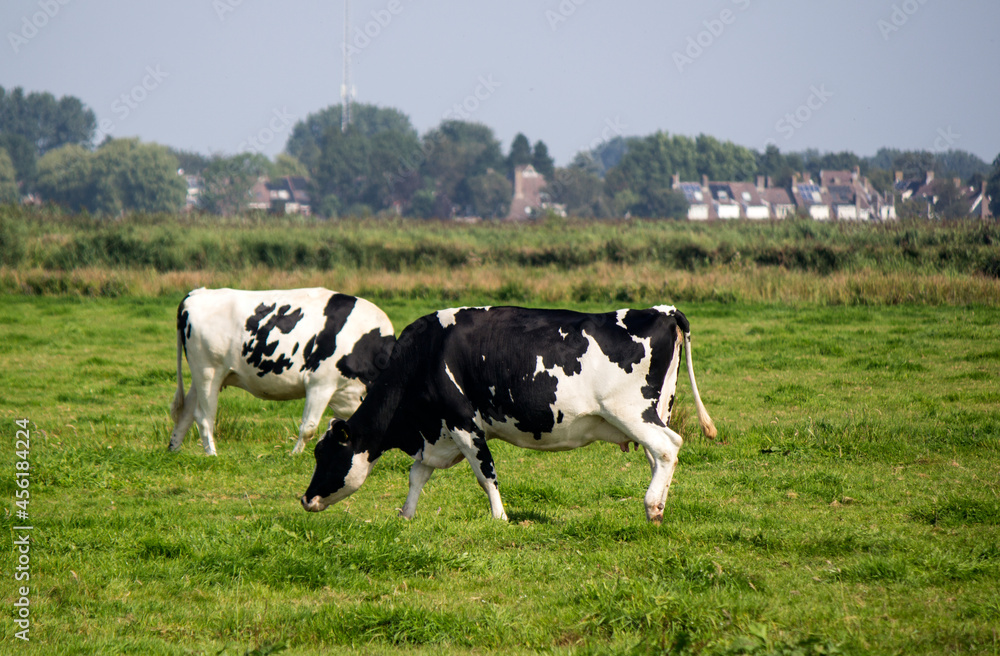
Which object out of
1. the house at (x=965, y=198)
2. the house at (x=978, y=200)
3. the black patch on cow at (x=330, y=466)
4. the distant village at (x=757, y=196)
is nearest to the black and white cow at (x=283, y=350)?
the black patch on cow at (x=330, y=466)

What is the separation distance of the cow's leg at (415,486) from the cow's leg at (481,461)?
0.53 meters

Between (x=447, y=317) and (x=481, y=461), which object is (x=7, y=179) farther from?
(x=481, y=461)

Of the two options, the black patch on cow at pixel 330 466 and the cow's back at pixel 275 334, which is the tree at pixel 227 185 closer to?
the cow's back at pixel 275 334

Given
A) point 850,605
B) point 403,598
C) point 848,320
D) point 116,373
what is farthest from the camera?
point 848,320

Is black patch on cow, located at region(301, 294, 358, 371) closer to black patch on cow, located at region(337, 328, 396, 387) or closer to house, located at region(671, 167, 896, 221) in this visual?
black patch on cow, located at region(337, 328, 396, 387)

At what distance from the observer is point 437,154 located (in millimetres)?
109750

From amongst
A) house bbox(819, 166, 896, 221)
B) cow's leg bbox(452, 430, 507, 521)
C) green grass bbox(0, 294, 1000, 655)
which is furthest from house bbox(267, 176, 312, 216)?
cow's leg bbox(452, 430, 507, 521)

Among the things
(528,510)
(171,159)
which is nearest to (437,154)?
(171,159)

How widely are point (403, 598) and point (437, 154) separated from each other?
350ft

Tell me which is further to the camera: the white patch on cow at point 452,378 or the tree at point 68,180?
the tree at point 68,180

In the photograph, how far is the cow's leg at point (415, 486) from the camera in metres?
7.82

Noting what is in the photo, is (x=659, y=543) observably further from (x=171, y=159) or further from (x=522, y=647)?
(x=171, y=159)

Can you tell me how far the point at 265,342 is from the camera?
34.7 feet

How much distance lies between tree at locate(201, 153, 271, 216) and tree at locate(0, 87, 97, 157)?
130 ft
